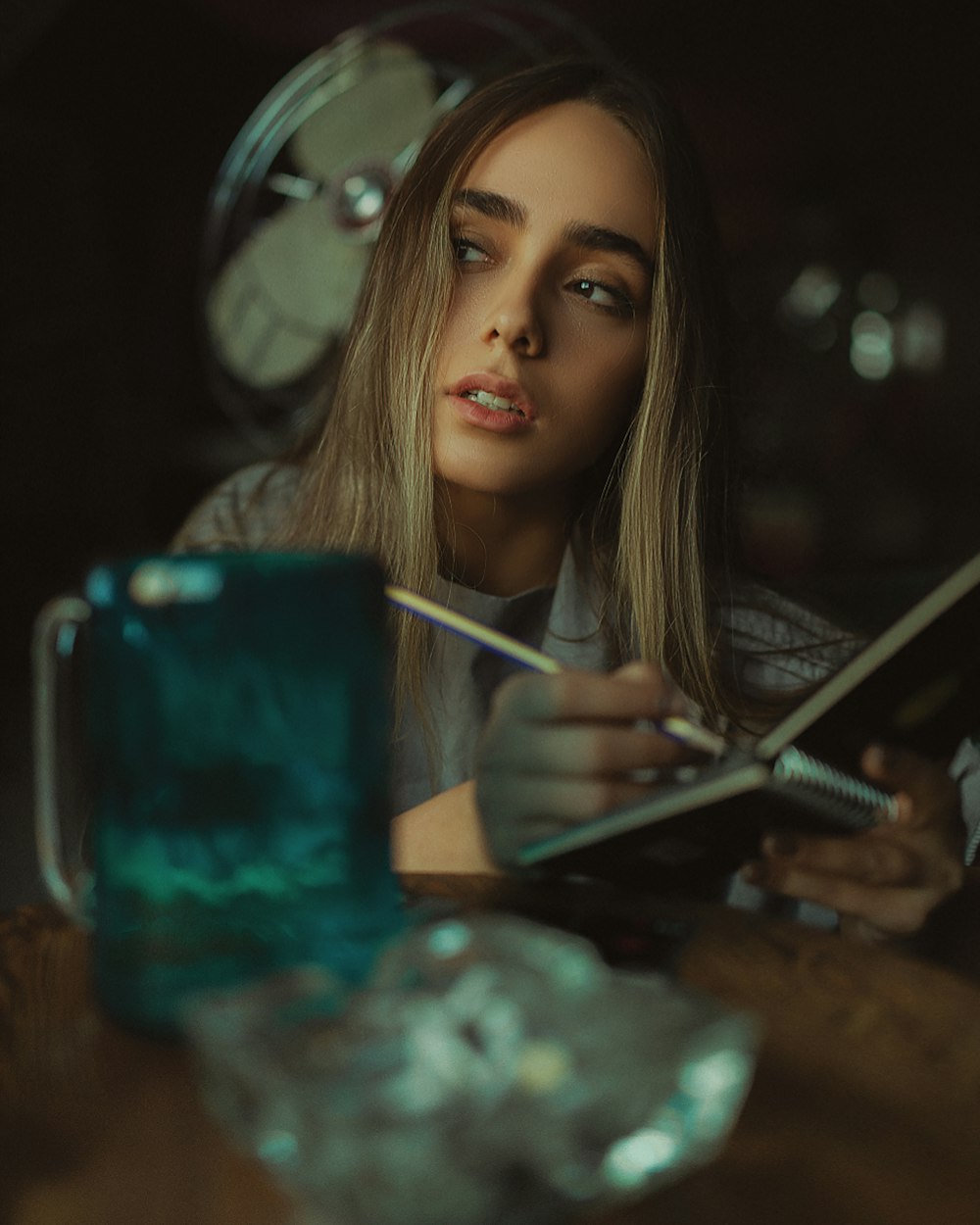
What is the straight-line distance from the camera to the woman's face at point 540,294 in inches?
40.0

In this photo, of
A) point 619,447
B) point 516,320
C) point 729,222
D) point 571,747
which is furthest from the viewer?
point 729,222

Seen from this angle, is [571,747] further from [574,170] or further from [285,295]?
[285,295]

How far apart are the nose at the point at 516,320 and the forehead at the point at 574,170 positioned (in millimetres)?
66

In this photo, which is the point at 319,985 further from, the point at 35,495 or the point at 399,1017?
the point at 35,495

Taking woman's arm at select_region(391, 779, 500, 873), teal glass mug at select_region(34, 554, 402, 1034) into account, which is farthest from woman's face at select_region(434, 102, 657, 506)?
teal glass mug at select_region(34, 554, 402, 1034)

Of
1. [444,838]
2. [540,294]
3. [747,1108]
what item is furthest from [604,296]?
[747,1108]

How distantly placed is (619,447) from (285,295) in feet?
2.36

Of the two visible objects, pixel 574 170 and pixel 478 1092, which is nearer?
pixel 478 1092

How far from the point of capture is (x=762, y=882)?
62 cm

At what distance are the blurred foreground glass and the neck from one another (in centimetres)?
84

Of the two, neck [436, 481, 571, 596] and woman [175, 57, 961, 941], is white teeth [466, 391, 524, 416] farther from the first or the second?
neck [436, 481, 571, 596]

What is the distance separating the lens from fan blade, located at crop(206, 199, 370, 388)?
1.65 m

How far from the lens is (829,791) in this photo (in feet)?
1.92

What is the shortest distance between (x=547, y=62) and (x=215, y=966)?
0.99 metres
